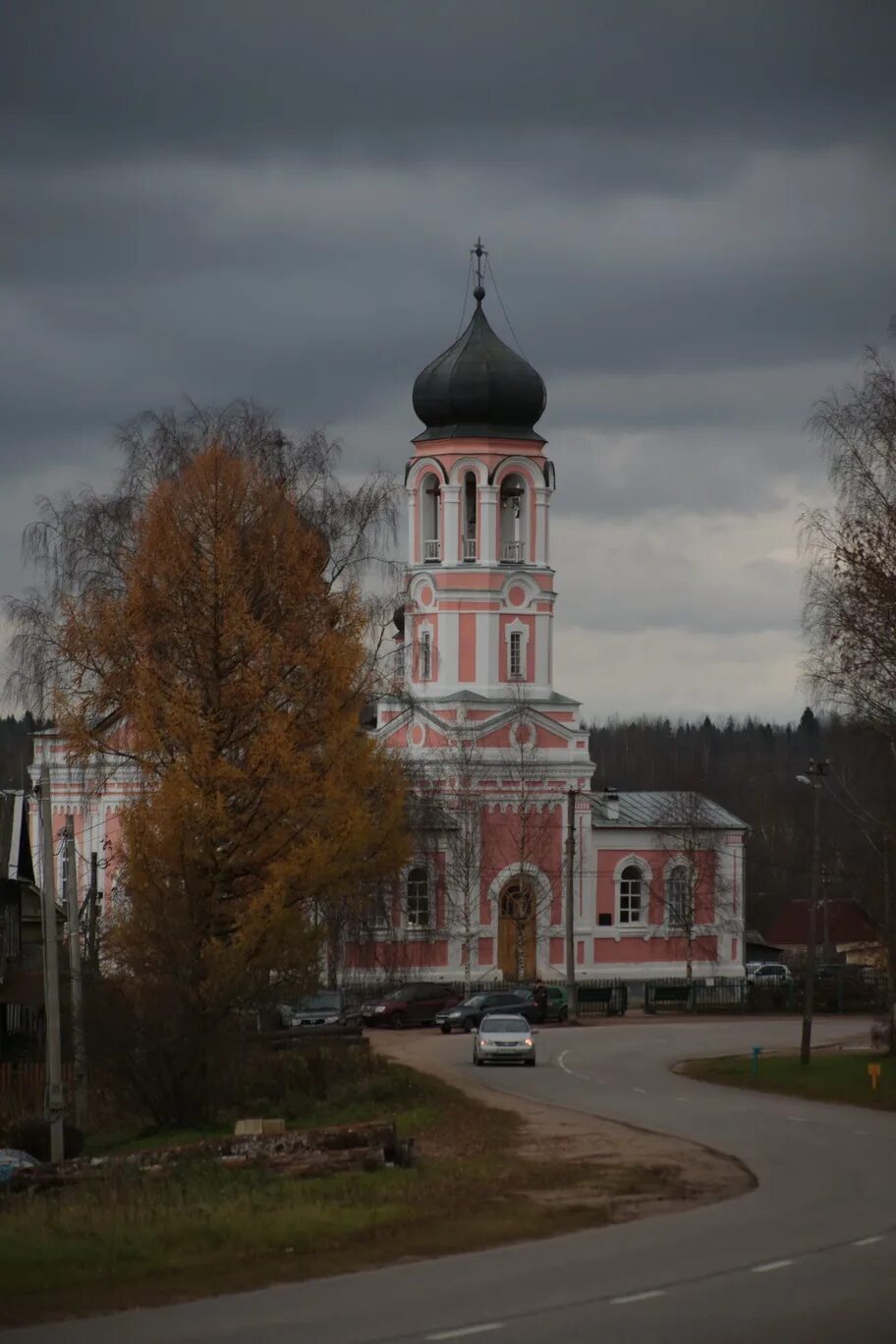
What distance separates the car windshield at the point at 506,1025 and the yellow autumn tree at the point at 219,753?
811 centimetres

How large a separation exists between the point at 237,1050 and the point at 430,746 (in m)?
35.5

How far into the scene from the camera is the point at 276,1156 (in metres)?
23.4

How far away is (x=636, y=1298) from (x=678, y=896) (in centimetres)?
5574

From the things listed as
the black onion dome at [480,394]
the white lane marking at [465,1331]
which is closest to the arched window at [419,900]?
the black onion dome at [480,394]

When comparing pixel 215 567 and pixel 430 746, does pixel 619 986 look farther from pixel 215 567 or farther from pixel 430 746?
pixel 215 567

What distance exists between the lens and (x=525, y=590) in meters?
68.5

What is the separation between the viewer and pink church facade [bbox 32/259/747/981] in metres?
66.6

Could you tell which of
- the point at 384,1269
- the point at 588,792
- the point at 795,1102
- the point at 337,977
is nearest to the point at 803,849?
the point at 588,792

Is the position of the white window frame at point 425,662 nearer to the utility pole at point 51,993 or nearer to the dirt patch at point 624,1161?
the dirt patch at point 624,1161

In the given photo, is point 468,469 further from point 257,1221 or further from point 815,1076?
point 257,1221

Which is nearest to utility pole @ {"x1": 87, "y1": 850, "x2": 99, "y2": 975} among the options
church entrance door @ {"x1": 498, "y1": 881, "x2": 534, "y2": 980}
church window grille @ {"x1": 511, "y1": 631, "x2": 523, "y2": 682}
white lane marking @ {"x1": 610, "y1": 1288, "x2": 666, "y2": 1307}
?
white lane marking @ {"x1": 610, "y1": 1288, "x2": 666, "y2": 1307}

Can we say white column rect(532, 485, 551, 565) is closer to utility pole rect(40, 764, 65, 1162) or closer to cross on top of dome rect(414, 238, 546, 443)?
cross on top of dome rect(414, 238, 546, 443)

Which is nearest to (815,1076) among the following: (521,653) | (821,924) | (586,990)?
(586,990)

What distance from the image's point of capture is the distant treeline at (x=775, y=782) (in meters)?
45.7
